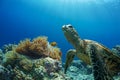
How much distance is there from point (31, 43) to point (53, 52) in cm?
76

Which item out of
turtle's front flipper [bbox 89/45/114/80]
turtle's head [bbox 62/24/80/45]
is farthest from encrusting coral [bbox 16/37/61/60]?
turtle's front flipper [bbox 89/45/114/80]

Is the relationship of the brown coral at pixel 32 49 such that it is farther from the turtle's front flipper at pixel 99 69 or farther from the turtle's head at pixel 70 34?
the turtle's front flipper at pixel 99 69

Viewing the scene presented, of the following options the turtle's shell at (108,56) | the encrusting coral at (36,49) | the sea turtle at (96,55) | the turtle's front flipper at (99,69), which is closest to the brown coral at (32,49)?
the encrusting coral at (36,49)

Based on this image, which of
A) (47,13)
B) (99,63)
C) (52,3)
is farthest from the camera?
(47,13)

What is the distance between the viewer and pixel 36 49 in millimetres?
6160

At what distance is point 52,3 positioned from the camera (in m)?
41.0

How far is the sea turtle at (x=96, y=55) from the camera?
3.29 meters

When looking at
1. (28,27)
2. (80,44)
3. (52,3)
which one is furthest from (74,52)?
(28,27)

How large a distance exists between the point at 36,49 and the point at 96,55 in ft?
9.28

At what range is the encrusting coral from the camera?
20.1ft

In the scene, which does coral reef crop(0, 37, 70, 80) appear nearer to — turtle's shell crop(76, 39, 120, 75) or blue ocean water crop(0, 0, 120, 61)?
turtle's shell crop(76, 39, 120, 75)

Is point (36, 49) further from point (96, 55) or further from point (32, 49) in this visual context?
point (96, 55)

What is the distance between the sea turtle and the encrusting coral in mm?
618

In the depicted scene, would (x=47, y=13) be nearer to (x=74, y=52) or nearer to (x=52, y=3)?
(x=52, y=3)
